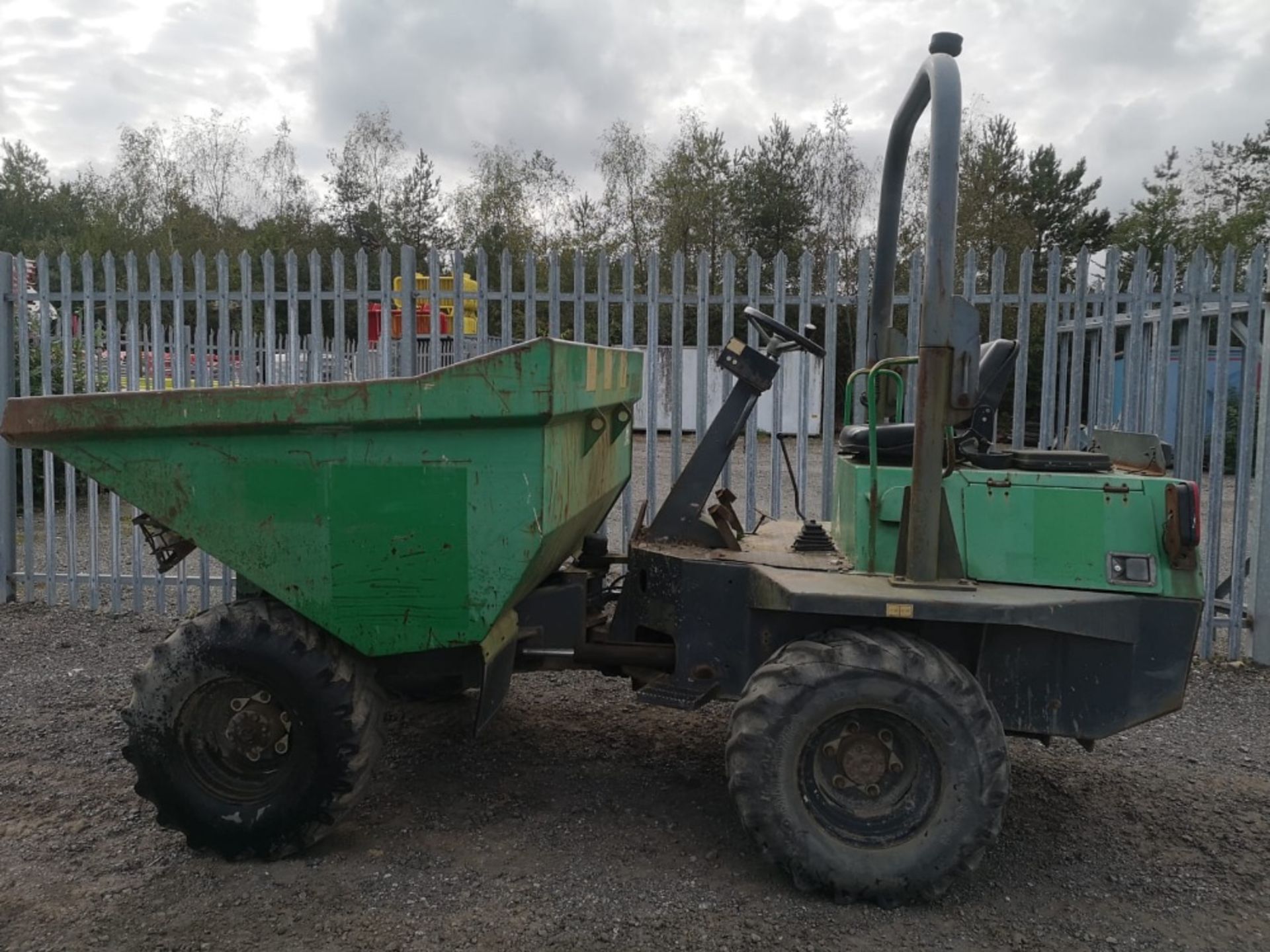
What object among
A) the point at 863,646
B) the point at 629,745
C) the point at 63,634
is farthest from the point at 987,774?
the point at 63,634

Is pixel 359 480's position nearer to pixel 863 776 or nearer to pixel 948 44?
pixel 863 776

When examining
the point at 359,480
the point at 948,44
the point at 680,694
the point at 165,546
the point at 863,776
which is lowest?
the point at 863,776

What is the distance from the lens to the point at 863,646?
3.40 metres

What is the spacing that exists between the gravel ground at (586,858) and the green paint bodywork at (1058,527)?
3.51 feet

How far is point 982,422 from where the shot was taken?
13.1 ft

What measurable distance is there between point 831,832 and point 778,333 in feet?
6.78

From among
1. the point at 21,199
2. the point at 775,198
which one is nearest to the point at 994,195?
the point at 775,198

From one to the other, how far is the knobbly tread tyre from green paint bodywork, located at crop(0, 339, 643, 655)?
37.3 inches

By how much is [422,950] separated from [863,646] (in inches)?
65.0

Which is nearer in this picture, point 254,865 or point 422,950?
point 422,950

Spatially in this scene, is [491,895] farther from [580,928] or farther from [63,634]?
[63,634]

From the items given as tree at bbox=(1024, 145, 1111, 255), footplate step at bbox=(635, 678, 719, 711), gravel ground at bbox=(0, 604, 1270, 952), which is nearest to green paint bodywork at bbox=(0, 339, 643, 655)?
footplate step at bbox=(635, 678, 719, 711)

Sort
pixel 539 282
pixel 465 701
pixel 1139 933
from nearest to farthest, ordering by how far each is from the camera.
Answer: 1. pixel 1139 933
2. pixel 465 701
3. pixel 539 282

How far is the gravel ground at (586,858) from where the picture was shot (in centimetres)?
324
